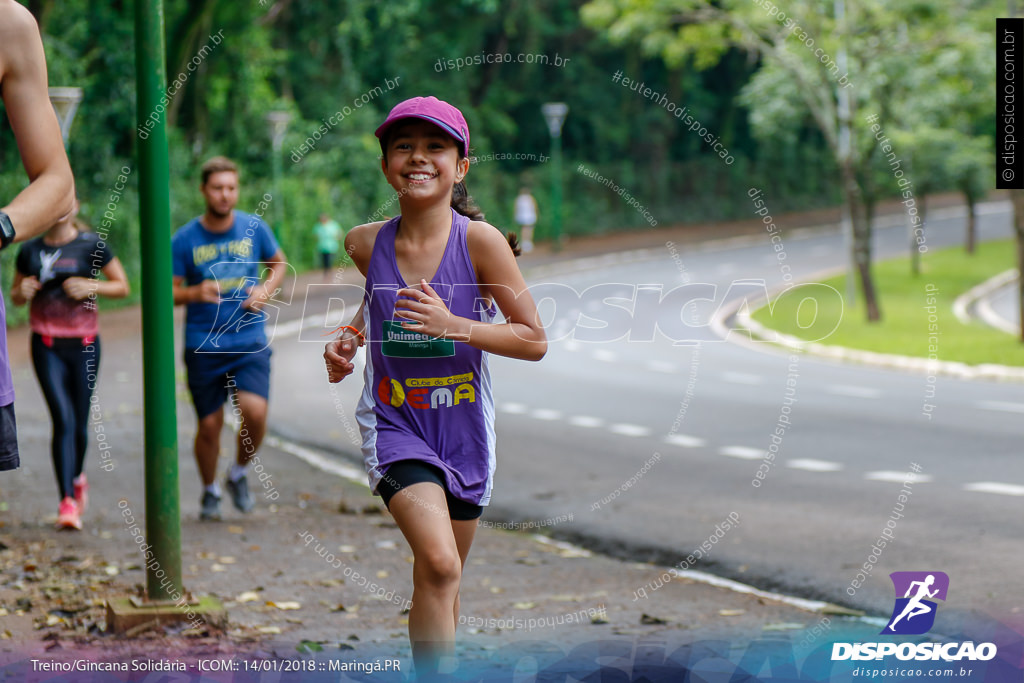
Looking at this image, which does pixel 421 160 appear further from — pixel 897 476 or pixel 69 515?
pixel 897 476

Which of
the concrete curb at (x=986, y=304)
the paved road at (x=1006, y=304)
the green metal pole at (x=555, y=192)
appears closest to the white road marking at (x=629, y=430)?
the concrete curb at (x=986, y=304)

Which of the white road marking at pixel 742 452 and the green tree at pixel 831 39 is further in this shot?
the green tree at pixel 831 39

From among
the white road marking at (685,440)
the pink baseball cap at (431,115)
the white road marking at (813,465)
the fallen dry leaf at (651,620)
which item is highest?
the pink baseball cap at (431,115)

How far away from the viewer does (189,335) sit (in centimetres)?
764

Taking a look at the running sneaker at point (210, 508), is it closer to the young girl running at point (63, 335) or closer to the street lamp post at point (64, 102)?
the young girl running at point (63, 335)

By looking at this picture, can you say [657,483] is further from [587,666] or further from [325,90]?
[325,90]

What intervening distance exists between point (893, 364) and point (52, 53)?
14634 mm

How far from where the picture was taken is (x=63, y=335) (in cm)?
748

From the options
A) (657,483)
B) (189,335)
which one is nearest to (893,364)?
(657,483)

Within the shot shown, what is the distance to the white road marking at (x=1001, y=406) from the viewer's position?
13.1 meters

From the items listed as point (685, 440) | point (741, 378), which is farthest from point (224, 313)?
point (741, 378)

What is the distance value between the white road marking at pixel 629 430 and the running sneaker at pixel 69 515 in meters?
5.60

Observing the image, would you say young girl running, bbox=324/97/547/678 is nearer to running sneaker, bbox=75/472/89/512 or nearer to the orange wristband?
the orange wristband

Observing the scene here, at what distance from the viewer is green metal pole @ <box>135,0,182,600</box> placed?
491 centimetres
